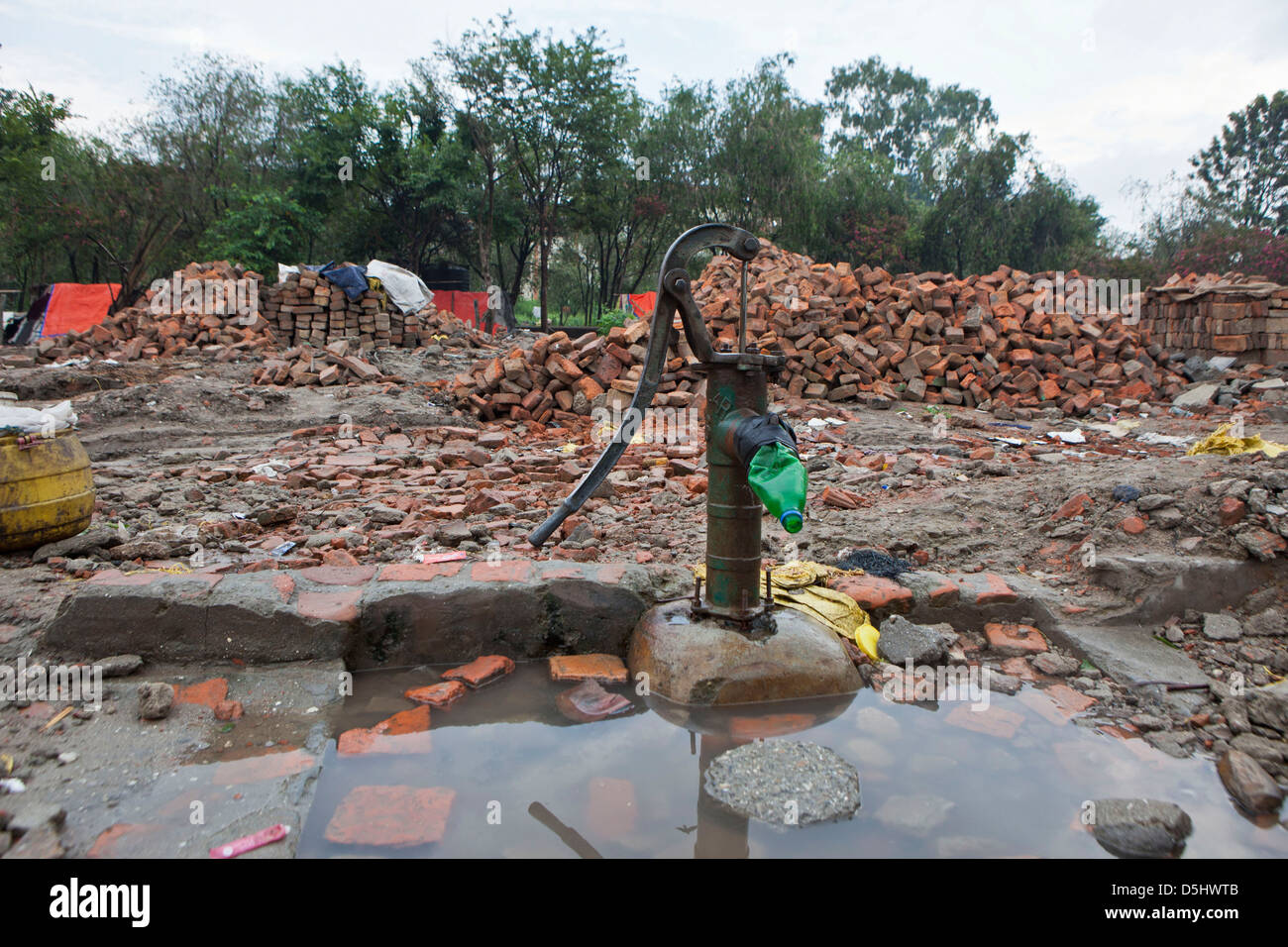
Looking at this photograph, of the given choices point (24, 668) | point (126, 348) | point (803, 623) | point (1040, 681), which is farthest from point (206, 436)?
point (1040, 681)

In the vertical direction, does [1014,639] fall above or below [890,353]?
below

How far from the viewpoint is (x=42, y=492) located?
3.36 meters

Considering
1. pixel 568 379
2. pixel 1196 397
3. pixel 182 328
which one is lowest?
pixel 1196 397

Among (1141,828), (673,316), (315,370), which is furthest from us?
(315,370)

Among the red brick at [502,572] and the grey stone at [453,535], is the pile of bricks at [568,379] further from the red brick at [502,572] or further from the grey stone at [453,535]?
the red brick at [502,572]

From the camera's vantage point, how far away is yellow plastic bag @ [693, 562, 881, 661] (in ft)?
8.38

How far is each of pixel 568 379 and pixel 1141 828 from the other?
6.81m

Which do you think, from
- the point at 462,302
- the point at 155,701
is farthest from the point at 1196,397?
the point at 462,302

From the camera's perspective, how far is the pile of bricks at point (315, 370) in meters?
9.58

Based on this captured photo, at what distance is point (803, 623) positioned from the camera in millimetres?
2436

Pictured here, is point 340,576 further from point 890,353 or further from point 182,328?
point 182,328

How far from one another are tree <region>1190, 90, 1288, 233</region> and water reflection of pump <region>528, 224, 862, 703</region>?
92.3 ft

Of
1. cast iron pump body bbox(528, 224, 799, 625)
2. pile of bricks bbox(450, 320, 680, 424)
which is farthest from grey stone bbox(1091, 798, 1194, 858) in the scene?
pile of bricks bbox(450, 320, 680, 424)

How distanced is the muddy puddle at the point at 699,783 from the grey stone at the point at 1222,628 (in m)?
0.69
